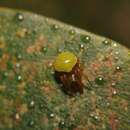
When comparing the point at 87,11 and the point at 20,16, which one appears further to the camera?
the point at 87,11

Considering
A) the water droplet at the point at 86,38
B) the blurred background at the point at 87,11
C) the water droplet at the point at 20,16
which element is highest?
the blurred background at the point at 87,11

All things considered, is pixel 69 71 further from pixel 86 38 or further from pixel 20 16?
pixel 20 16

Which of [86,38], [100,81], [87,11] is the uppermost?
[87,11]

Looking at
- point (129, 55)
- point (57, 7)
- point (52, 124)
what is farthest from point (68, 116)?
point (57, 7)

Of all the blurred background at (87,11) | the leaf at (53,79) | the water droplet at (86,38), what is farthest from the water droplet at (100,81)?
the blurred background at (87,11)

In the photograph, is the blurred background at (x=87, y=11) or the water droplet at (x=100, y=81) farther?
the blurred background at (x=87, y=11)

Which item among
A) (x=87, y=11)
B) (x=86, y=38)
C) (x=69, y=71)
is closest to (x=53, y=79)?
(x=69, y=71)

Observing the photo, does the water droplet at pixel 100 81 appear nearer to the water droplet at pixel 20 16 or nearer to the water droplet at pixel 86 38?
the water droplet at pixel 86 38
